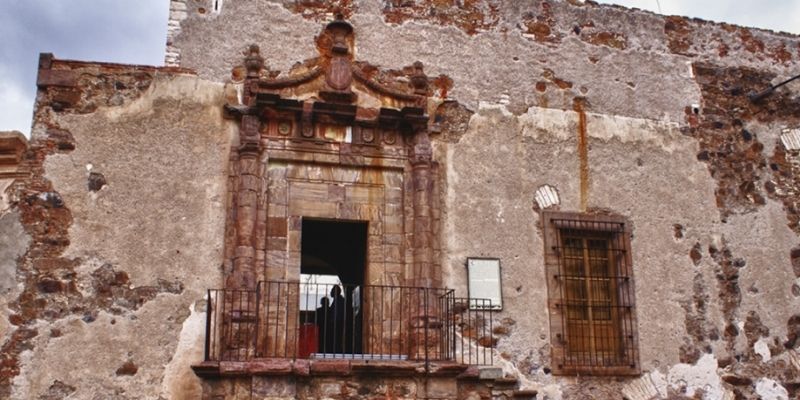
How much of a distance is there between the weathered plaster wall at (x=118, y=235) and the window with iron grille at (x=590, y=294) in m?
3.39

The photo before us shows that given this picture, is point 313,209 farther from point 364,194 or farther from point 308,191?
point 364,194

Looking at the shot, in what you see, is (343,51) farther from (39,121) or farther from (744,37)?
(744,37)

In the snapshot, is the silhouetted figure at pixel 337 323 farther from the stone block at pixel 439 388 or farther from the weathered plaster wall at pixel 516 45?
the weathered plaster wall at pixel 516 45

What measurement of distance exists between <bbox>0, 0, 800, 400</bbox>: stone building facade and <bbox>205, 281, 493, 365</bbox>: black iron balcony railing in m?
0.03

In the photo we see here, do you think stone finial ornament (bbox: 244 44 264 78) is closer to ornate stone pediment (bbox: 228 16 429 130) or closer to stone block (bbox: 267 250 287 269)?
ornate stone pediment (bbox: 228 16 429 130)

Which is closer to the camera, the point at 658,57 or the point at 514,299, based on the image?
the point at 514,299

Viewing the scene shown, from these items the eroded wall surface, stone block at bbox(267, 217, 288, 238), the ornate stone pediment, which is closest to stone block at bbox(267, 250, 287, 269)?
stone block at bbox(267, 217, 288, 238)

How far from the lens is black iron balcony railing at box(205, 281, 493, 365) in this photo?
25.1 feet

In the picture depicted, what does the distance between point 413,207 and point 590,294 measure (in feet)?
6.84

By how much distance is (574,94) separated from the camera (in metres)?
9.48

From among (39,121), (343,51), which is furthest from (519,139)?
(39,121)

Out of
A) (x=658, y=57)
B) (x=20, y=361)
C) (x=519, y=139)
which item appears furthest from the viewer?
(x=658, y=57)

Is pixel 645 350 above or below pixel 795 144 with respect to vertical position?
below

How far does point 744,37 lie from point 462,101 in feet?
12.6
